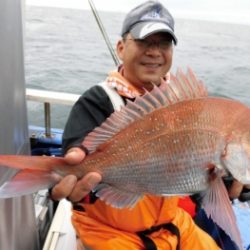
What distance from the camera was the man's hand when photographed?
1.26 meters

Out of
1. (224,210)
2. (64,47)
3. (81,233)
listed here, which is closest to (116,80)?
(81,233)

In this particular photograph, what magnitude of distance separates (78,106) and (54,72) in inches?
290

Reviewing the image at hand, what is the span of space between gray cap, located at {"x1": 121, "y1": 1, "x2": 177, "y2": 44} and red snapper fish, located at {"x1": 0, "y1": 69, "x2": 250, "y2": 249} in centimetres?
63

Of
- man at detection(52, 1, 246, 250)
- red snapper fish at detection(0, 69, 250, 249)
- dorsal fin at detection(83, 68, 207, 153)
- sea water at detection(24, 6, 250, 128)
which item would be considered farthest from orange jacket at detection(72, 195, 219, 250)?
sea water at detection(24, 6, 250, 128)

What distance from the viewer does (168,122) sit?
4.37 ft

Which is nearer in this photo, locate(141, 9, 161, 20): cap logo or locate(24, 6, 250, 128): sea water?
locate(141, 9, 161, 20): cap logo

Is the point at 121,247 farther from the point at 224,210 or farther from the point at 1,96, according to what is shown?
the point at 1,96

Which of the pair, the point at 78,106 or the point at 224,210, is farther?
the point at 78,106

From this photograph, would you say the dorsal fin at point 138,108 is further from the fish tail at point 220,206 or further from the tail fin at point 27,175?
the fish tail at point 220,206

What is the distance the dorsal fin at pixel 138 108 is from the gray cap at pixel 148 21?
628 millimetres

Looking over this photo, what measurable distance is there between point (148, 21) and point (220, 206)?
0.99 meters

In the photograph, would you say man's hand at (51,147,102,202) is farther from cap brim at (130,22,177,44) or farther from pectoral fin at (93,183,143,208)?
cap brim at (130,22,177,44)

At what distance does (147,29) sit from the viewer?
6.29 feet

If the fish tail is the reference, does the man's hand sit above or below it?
above
